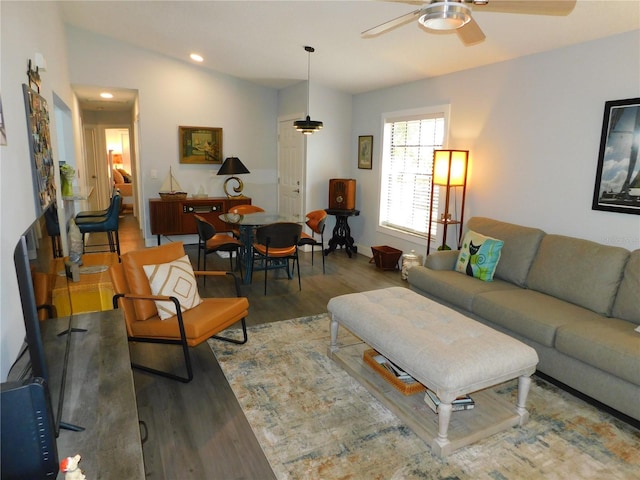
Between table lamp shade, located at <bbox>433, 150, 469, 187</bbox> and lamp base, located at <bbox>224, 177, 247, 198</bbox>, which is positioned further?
lamp base, located at <bbox>224, 177, 247, 198</bbox>

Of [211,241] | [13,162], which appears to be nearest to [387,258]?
[211,241]

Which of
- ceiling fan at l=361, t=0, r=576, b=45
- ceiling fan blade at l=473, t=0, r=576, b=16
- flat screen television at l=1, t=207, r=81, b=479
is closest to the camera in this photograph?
flat screen television at l=1, t=207, r=81, b=479

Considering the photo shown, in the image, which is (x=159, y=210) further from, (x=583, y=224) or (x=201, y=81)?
(x=583, y=224)

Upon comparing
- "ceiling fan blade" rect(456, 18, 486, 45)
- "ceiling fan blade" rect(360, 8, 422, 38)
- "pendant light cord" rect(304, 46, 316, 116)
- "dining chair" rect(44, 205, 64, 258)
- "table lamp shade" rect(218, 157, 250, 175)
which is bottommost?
"dining chair" rect(44, 205, 64, 258)

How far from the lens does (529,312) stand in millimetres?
2979

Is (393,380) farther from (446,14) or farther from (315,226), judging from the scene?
(315,226)

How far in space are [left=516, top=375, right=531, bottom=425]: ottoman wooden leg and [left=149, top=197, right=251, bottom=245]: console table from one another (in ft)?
17.6

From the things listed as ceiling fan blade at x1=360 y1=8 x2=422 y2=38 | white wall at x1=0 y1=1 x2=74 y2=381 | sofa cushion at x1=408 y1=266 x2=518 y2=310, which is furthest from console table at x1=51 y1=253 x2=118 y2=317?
sofa cushion at x1=408 y1=266 x2=518 y2=310

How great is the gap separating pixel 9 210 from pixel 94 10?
13.5ft

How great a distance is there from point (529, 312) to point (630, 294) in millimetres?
660

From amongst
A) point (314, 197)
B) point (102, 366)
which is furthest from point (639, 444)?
point (314, 197)

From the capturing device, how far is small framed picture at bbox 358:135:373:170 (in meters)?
6.29

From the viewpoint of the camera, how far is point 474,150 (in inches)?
182

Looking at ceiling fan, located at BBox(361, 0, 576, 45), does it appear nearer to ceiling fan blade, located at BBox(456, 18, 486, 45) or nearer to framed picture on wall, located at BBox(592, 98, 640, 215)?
ceiling fan blade, located at BBox(456, 18, 486, 45)
